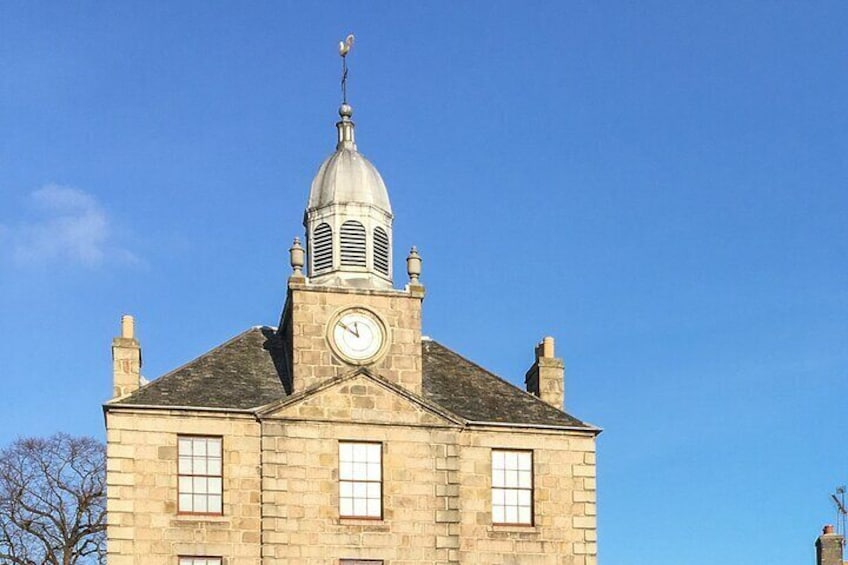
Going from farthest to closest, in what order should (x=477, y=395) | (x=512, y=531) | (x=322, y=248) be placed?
(x=322, y=248), (x=477, y=395), (x=512, y=531)

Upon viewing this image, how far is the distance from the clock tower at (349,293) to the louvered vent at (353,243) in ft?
0.09

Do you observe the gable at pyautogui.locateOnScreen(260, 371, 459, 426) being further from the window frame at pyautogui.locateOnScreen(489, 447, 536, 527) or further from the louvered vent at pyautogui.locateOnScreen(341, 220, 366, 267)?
the louvered vent at pyautogui.locateOnScreen(341, 220, 366, 267)

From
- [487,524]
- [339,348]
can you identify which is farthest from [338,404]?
[487,524]

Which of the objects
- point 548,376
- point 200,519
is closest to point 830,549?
point 548,376

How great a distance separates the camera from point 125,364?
37875 millimetres

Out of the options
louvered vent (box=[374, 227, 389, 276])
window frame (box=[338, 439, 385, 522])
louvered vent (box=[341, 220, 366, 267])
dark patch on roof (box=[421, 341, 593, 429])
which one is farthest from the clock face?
window frame (box=[338, 439, 385, 522])

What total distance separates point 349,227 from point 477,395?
5.59 metres

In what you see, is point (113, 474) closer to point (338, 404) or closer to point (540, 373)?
point (338, 404)

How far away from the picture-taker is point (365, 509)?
37625mm

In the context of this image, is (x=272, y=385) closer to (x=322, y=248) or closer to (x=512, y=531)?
(x=322, y=248)

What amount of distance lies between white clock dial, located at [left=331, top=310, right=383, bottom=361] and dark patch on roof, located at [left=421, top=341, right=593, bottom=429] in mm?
1957

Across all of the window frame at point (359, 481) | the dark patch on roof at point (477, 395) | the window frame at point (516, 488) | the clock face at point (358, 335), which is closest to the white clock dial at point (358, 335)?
the clock face at point (358, 335)

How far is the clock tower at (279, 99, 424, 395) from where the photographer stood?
38562 millimetres

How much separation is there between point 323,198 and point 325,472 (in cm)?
Answer: 769
